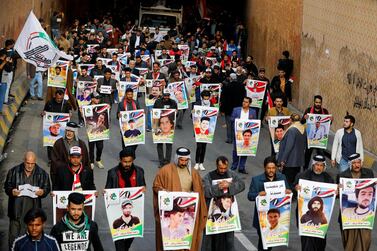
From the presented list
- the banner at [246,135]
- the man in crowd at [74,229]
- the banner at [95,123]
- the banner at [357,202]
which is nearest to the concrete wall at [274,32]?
the banner at [246,135]

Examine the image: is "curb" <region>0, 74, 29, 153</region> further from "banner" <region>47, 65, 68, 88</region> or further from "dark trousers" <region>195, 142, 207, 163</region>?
"dark trousers" <region>195, 142, 207, 163</region>

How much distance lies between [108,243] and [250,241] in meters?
2.02

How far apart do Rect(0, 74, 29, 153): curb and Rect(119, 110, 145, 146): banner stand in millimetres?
2836

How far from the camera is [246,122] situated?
1977 centimetres

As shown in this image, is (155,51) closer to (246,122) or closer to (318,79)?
(318,79)

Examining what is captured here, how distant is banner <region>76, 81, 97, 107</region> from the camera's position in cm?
2408

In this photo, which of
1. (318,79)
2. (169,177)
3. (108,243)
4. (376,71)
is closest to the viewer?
(169,177)

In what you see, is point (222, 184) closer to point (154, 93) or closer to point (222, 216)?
→ point (222, 216)

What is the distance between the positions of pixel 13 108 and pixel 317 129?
8789 mm

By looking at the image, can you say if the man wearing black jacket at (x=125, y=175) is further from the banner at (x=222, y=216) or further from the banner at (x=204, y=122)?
the banner at (x=204, y=122)

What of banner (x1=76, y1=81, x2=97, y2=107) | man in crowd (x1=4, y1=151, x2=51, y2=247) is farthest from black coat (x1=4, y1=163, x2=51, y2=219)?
banner (x1=76, y1=81, x2=97, y2=107)

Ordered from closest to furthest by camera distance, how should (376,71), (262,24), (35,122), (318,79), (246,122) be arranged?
(246,122) → (376,71) → (35,122) → (318,79) → (262,24)

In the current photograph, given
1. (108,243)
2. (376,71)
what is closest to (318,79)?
(376,71)

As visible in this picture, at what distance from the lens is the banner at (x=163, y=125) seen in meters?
20.0
